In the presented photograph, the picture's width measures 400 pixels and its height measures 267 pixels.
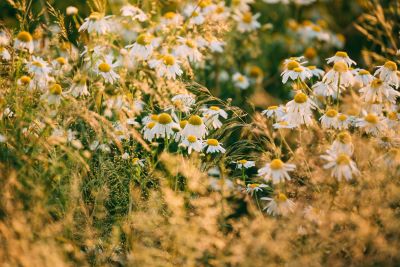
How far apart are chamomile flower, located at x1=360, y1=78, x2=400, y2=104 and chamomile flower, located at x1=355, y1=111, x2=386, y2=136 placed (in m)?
0.15

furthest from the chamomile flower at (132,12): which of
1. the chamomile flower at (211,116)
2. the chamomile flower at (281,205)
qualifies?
the chamomile flower at (281,205)

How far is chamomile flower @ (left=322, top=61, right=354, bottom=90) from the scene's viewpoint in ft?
6.78

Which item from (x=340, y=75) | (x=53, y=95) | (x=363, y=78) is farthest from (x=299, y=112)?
(x=53, y=95)

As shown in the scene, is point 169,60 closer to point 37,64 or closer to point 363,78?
point 37,64

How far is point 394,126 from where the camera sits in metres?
2.02

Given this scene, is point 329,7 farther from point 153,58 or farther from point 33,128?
point 33,128

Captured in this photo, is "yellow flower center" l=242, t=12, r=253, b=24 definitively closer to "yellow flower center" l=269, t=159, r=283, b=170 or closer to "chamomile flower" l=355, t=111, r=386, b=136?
"chamomile flower" l=355, t=111, r=386, b=136

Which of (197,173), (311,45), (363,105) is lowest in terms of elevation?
(311,45)

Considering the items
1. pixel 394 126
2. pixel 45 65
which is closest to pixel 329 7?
pixel 394 126

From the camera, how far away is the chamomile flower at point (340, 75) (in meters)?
2.07

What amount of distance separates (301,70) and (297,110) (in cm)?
21

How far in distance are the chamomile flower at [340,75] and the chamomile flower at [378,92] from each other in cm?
10

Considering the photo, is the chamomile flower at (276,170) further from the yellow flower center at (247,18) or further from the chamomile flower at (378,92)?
the yellow flower center at (247,18)

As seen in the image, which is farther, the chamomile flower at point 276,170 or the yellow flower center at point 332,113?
the yellow flower center at point 332,113
